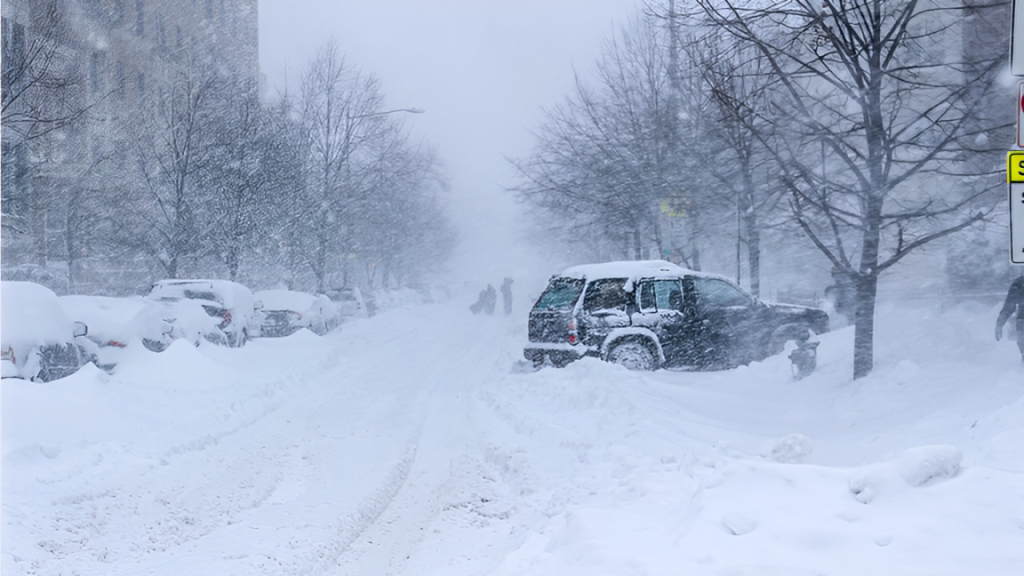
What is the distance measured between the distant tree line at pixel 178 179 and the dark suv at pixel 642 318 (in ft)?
38.4

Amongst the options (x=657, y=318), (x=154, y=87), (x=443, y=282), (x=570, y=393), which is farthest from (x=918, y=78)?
(x=443, y=282)

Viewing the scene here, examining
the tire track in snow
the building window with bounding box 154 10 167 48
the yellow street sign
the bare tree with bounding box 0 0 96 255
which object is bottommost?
the tire track in snow

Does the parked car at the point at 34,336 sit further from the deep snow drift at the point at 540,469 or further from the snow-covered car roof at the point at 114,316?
the deep snow drift at the point at 540,469

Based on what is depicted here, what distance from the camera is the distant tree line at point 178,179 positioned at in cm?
2075

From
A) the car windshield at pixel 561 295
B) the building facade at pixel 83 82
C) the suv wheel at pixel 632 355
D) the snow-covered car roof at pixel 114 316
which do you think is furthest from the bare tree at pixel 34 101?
the suv wheel at pixel 632 355

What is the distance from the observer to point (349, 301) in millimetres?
27484

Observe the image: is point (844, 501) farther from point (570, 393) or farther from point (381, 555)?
point (570, 393)

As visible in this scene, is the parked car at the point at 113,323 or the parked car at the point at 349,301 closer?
the parked car at the point at 113,323

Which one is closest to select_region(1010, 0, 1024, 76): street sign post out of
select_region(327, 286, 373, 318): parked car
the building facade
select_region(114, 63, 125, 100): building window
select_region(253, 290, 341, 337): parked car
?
the building facade

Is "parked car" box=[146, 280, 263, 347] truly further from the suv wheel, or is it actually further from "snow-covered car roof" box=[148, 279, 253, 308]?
the suv wheel

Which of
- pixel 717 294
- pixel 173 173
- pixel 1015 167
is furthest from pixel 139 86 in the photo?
pixel 1015 167

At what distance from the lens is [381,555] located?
5.01 metres

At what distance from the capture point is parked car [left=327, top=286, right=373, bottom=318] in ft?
89.6

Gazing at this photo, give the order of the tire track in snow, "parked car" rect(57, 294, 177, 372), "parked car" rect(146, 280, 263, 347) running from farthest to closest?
"parked car" rect(146, 280, 263, 347), "parked car" rect(57, 294, 177, 372), the tire track in snow
